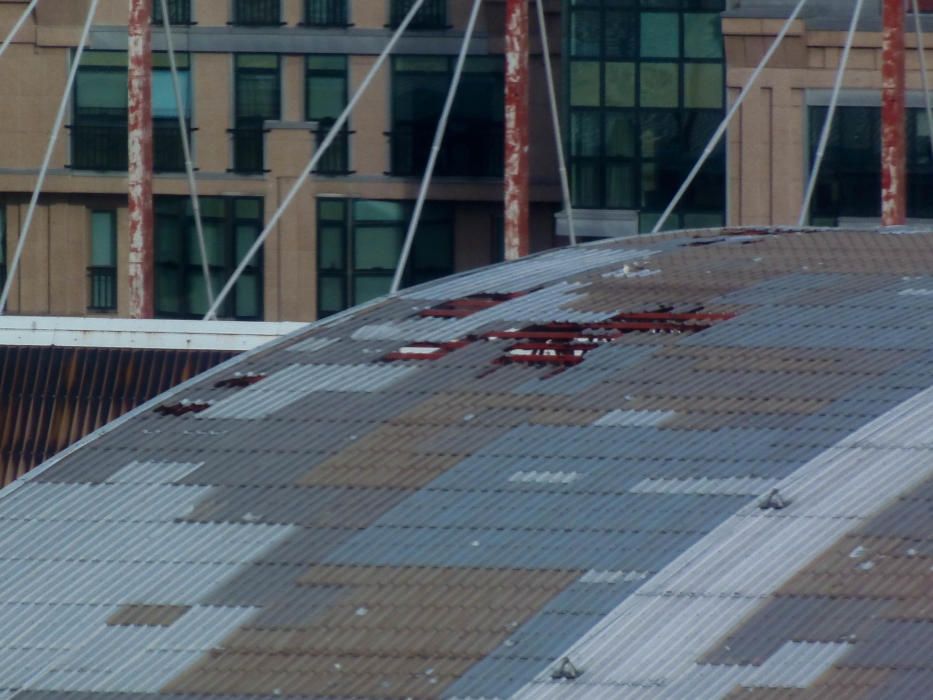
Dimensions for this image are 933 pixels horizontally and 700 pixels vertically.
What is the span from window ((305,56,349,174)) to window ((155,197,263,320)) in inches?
85.0

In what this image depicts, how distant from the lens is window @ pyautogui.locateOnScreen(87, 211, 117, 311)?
190 feet

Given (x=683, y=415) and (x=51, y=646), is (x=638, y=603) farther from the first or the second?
(x=51, y=646)

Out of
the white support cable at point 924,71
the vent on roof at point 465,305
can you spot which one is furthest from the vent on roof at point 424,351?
the white support cable at point 924,71

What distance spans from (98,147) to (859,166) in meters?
19.5

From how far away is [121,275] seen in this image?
190 feet

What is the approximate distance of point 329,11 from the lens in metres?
55.9

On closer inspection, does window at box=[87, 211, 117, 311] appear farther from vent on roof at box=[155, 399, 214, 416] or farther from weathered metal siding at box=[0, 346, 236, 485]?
vent on roof at box=[155, 399, 214, 416]

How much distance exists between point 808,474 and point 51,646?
7943 mm

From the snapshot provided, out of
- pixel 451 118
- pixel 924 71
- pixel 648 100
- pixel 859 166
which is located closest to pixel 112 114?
pixel 451 118

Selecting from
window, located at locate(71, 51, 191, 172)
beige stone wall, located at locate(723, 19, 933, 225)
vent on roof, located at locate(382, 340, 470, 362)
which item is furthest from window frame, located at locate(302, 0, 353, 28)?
vent on roof, located at locate(382, 340, 470, 362)

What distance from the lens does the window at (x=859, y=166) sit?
48.8 metres

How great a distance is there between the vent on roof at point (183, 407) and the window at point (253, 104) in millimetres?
28518

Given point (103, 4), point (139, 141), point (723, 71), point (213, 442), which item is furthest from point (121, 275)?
point (213, 442)

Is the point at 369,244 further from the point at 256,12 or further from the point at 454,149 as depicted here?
the point at 256,12
